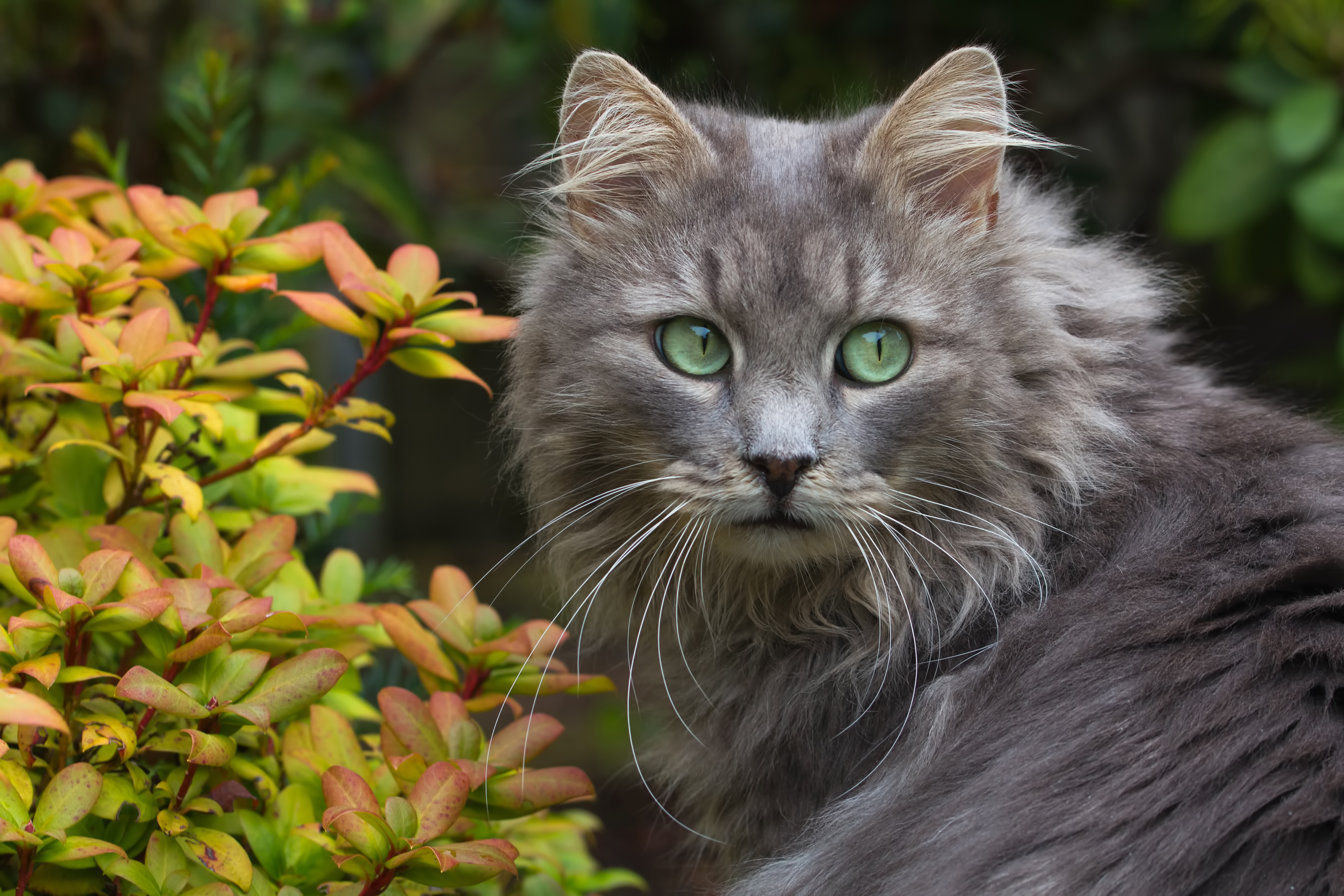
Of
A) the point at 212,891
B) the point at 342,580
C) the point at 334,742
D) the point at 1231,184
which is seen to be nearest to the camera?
the point at 212,891

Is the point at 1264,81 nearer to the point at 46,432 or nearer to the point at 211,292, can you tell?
the point at 211,292

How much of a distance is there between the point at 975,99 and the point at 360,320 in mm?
1075

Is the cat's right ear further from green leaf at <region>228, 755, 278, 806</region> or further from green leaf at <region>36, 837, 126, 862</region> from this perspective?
green leaf at <region>36, 837, 126, 862</region>

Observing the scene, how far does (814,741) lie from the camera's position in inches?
72.2

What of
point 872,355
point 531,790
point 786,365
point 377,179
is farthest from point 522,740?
point 377,179

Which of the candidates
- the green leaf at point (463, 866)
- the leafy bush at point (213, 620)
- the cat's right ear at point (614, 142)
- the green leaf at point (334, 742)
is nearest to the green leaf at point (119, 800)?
the leafy bush at point (213, 620)

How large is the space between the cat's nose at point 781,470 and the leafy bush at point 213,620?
48 centimetres

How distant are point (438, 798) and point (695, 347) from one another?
2.64 ft

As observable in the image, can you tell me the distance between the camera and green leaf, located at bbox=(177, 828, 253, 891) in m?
1.39

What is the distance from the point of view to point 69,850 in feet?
4.24

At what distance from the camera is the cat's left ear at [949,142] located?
1865 mm

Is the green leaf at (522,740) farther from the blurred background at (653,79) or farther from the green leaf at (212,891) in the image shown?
the blurred background at (653,79)

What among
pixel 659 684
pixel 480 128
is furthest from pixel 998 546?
pixel 480 128

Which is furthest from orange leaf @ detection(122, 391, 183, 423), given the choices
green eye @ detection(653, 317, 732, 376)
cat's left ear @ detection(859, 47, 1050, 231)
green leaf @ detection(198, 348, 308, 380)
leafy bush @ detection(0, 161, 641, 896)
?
cat's left ear @ detection(859, 47, 1050, 231)
